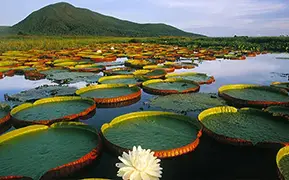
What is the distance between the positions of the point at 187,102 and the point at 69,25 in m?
76.5

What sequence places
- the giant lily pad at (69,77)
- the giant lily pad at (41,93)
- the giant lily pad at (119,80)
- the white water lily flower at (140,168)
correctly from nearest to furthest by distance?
the white water lily flower at (140,168), the giant lily pad at (41,93), the giant lily pad at (119,80), the giant lily pad at (69,77)

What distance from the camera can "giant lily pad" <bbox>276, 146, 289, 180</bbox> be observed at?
2375 millimetres

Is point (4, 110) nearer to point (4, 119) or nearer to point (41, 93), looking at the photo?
point (4, 119)

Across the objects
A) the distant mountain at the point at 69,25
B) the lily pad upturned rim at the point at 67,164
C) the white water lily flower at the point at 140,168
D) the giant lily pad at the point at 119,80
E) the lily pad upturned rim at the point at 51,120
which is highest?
the distant mountain at the point at 69,25

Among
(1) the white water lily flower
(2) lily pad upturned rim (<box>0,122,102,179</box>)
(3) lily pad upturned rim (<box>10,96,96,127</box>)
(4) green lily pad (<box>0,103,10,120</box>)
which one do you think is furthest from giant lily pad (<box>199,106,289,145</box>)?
(4) green lily pad (<box>0,103,10,120</box>)

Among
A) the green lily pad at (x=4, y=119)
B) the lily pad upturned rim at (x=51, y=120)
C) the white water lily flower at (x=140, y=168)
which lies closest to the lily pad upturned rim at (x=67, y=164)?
the lily pad upturned rim at (x=51, y=120)

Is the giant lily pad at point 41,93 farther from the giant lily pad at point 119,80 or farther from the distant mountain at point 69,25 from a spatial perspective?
the distant mountain at point 69,25

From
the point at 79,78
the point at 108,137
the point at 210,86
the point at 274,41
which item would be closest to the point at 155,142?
the point at 108,137

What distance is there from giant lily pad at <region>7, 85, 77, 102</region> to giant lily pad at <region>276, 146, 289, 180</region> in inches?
186

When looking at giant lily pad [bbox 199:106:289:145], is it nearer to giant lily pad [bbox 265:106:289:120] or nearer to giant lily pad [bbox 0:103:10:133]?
giant lily pad [bbox 265:106:289:120]

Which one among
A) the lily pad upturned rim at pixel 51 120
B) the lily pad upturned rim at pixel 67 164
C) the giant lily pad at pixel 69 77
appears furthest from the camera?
the giant lily pad at pixel 69 77

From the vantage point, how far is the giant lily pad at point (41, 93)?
5599 millimetres

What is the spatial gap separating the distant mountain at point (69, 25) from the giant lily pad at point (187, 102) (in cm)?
6174

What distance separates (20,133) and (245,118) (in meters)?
3.61
